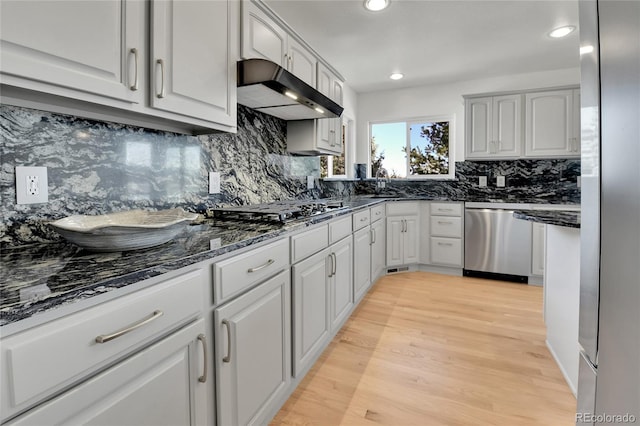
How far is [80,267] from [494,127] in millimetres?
3970

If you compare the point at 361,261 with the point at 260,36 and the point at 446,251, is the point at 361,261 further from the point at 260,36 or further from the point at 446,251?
the point at 260,36

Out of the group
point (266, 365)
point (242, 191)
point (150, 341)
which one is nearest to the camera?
point (150, 341)

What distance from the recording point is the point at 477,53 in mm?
3117

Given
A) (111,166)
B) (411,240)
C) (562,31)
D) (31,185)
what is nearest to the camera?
(31,185)

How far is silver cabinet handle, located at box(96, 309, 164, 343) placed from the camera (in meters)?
0.69

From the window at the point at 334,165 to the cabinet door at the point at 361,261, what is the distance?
1.12m

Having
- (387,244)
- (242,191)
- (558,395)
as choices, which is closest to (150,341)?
(242,191)

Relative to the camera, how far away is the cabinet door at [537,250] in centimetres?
326

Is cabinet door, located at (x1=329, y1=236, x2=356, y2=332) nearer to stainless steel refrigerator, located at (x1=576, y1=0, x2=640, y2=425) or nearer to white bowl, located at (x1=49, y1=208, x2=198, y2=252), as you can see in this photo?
white bowl, located at (x1=49, y1=208, x2=198, y2=252)

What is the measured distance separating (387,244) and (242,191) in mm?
2004

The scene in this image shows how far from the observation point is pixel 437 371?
182 cm

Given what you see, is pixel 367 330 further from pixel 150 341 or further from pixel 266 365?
pixel 150 341

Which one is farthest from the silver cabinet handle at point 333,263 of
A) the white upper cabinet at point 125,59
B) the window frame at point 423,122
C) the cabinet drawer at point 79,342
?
the window frame at point 423,122

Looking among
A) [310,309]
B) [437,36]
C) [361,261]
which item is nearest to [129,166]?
[310,309]
